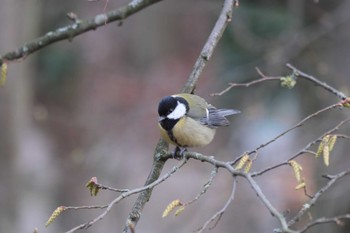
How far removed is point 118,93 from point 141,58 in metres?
1.78

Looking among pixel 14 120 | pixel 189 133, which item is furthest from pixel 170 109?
pixel 14 120

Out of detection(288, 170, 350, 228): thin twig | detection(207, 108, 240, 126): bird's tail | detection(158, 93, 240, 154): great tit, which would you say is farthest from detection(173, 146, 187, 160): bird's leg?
detection(288, 170, 350, 228): thin twig

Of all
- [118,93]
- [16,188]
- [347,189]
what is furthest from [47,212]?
[118,93]

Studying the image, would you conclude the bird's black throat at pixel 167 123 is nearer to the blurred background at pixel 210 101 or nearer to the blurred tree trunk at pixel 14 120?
the blurred background at pixel 210 101

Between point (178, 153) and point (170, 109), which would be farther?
point (170, 109)

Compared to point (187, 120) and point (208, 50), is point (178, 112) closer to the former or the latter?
point (187, 120)

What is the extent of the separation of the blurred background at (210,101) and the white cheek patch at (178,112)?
1134mm

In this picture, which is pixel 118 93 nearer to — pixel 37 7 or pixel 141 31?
pixel 141 31

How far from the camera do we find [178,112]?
4285 mm

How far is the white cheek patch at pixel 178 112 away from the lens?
4.23m

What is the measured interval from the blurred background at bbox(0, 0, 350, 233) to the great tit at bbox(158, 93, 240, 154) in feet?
3.70

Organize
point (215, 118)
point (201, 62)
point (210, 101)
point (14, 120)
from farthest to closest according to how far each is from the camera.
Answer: point (210, 101) < point (14, 120) < point (215, 118) < point (201, 62)

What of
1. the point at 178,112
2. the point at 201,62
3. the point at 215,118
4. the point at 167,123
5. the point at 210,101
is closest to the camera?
the point at 201,62

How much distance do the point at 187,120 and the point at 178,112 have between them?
0.41ft
